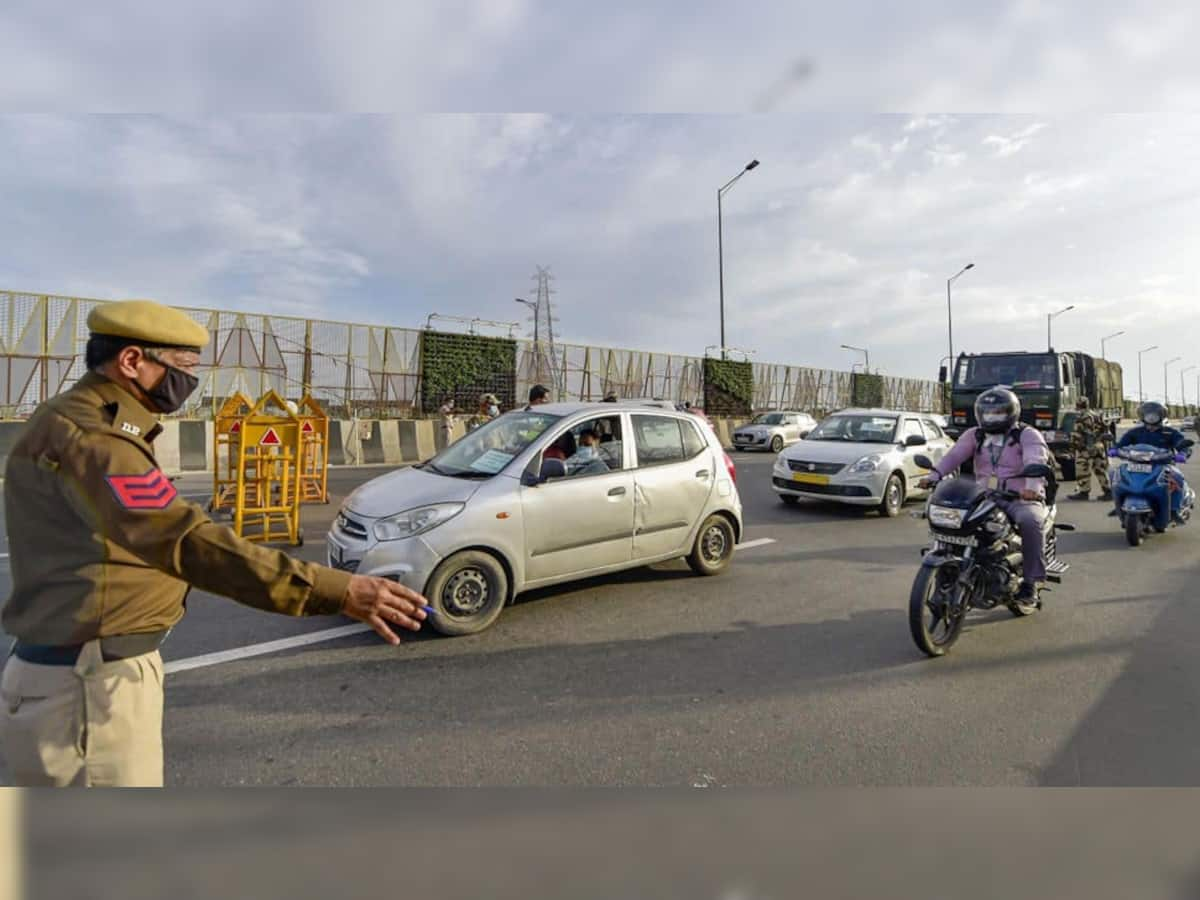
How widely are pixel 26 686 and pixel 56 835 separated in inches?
19.6

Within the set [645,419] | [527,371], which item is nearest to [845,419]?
[645,419]

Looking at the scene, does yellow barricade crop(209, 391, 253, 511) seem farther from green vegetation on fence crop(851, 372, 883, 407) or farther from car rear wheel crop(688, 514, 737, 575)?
green vegetation on fence crop(851, 372, 883, 407)

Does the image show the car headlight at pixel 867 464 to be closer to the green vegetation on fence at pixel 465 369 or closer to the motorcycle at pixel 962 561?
the motorcycle at pixel 962 561

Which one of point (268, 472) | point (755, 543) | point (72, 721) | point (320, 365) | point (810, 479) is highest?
point (320, 365)

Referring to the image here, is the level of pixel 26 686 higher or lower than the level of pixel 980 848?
higher

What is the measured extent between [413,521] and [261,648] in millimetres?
1219

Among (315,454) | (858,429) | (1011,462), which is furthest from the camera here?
(858,429)

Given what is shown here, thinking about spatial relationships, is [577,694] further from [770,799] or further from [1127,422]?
[1127,422]

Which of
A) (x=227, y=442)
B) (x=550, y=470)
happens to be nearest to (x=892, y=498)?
(x=550, y=470)

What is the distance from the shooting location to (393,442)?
16.4 meters

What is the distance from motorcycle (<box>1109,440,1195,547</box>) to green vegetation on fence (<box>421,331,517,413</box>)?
58.7 feet

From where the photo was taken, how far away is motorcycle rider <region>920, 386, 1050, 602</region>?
4.74m

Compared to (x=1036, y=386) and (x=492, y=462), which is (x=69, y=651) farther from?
(x=1036, y=386)

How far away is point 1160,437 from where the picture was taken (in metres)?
8.14
